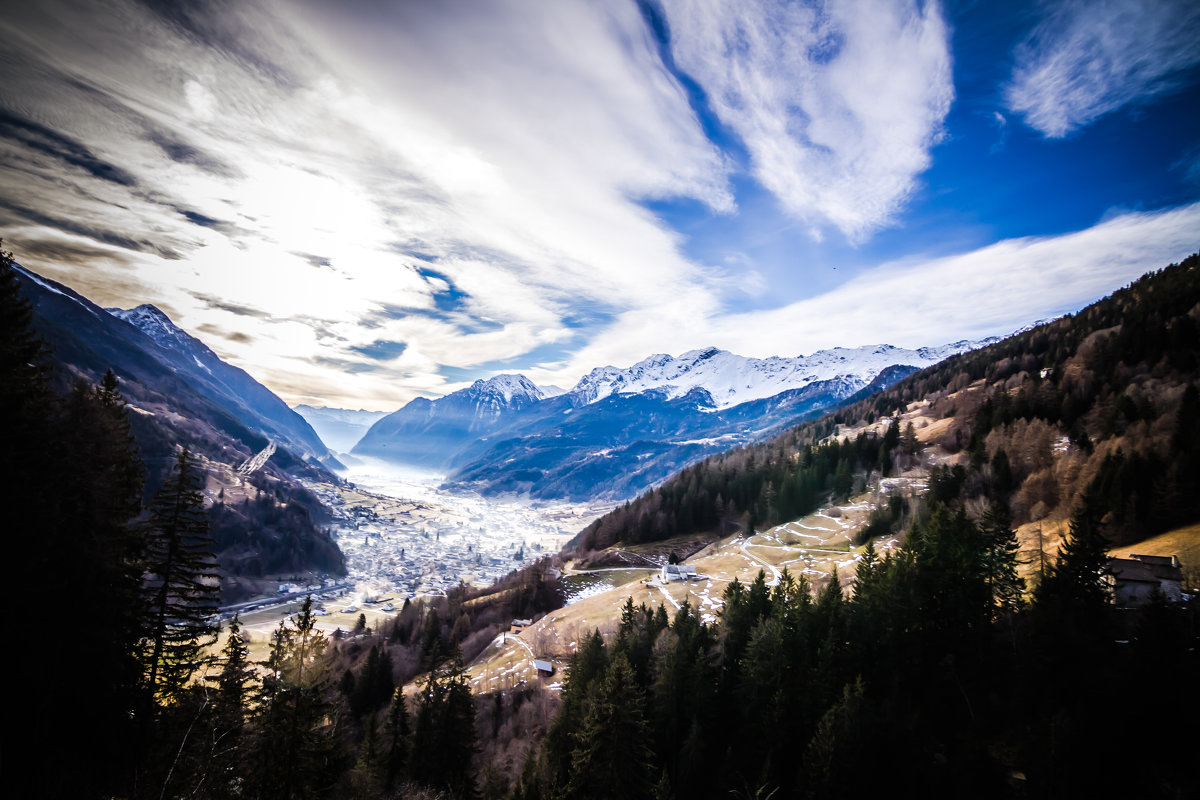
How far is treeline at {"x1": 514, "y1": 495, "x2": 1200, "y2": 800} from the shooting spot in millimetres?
23969

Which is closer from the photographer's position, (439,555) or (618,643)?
(618,643)

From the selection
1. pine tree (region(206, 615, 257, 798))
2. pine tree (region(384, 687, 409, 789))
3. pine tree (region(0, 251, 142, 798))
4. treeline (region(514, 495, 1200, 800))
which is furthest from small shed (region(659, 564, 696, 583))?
pine tree (region(0, 251, 142, 798))

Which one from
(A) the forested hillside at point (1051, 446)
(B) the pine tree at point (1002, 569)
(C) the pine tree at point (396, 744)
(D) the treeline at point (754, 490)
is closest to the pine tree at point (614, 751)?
(C) the pine tree at point (396, 744)

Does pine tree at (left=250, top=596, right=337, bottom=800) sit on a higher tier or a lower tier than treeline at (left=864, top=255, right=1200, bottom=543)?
lower

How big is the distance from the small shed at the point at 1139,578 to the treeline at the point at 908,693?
320 cm

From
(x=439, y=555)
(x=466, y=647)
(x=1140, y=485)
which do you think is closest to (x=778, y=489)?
(x=1140, y=485)

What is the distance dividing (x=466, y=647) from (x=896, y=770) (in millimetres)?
60317

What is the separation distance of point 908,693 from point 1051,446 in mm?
57372

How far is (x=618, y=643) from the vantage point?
1439 inches

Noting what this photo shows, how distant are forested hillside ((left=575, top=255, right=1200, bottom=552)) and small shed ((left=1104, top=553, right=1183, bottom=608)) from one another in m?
11.8

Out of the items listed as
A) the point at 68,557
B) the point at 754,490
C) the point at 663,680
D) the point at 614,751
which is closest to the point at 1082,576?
the point at 663,680

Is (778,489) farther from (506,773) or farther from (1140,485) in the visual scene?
(506,773)

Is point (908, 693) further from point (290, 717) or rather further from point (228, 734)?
point (228, 734)

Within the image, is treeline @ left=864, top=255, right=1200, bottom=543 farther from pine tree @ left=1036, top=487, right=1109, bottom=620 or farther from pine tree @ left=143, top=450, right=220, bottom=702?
pine tree @ left=143, top=450, right=220, bottom=702
